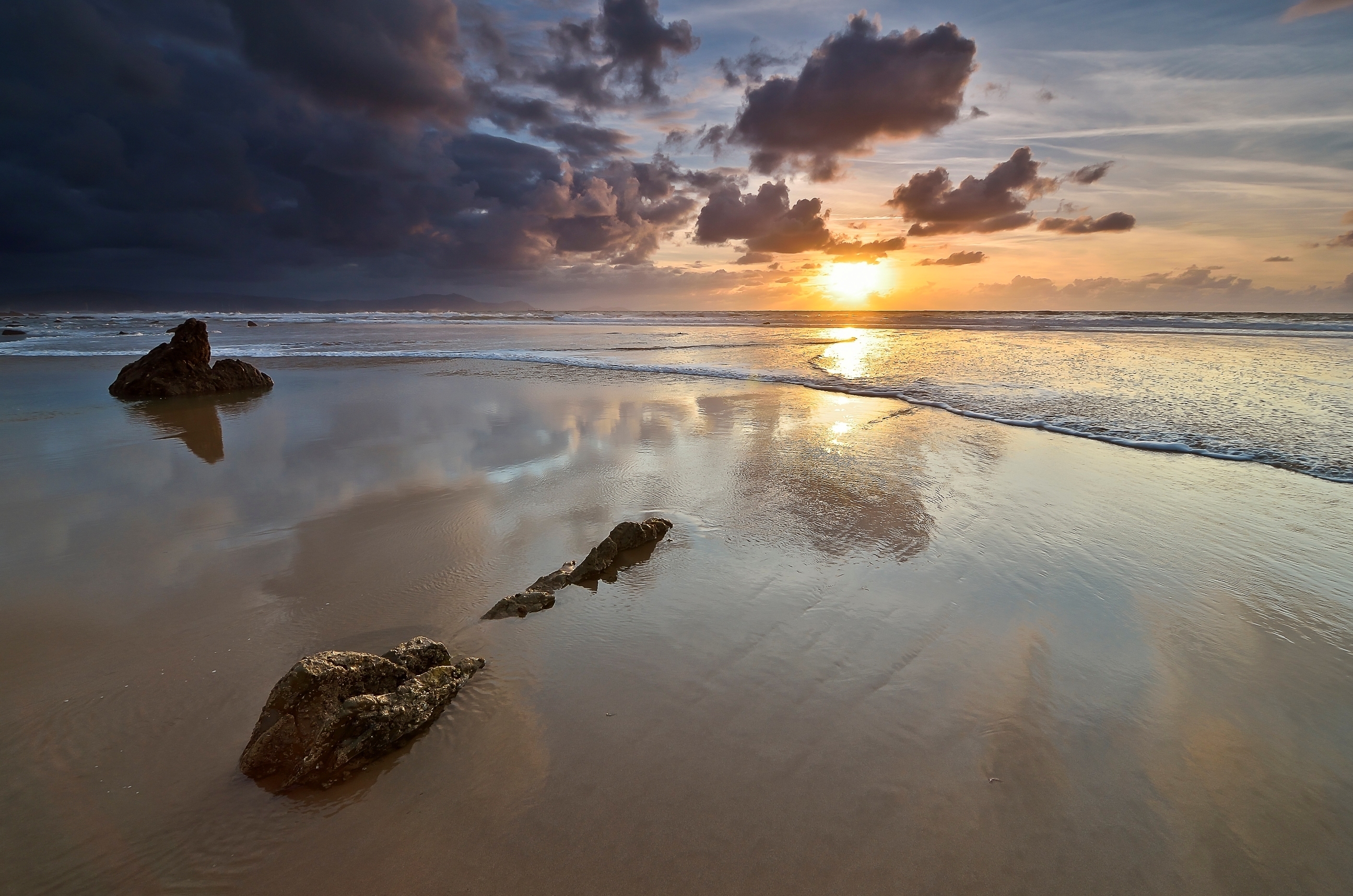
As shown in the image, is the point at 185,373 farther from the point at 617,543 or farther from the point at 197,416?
the point at 617,543

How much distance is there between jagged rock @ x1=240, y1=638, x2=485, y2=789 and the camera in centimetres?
234

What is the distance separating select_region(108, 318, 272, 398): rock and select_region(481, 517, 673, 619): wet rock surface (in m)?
12.6

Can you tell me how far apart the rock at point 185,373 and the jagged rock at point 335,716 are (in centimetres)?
1325

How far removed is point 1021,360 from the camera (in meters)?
17.7

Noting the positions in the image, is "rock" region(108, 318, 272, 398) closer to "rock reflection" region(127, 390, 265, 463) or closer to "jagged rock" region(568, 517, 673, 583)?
"rock reflection" region(127, 390, 265, 463)

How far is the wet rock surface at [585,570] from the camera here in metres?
3.60

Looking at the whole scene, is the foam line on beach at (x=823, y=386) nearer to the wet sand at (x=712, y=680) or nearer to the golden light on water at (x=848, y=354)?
the wet sand at (x=712, y=680)

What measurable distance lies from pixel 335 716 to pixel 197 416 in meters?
10.6

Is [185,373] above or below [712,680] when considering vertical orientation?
above

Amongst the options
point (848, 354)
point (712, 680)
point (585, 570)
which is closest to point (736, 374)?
point (848, 354)

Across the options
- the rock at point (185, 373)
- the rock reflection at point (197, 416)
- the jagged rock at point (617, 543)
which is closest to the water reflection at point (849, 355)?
the jagged rock at point (617, 543)

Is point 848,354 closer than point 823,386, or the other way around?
point 823,386

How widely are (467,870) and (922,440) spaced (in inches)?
294

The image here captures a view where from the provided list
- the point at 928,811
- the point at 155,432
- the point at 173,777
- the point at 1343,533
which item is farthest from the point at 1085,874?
the point at 155,432
